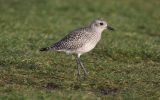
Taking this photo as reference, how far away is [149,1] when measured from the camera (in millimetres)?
25719

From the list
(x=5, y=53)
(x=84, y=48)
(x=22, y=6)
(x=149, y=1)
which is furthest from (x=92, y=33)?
(x=149, y=1)

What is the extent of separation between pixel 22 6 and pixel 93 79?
10926 mm

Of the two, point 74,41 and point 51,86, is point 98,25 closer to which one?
point 74,41

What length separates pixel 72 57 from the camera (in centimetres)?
1456

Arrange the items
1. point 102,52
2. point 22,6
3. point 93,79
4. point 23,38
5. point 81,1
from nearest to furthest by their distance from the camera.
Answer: point 93,79 → point 102,52 → point 23,38 → point 22,6 → point 81,1

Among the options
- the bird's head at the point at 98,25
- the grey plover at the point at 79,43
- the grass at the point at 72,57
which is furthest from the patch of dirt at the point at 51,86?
A: the bird's head at the point at 98,25

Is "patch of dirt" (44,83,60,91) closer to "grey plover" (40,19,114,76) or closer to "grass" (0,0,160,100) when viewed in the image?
"grass" (0,0,160,100)

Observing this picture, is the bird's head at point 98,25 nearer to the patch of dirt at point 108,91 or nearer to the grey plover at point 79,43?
the grey plover at point 79,43

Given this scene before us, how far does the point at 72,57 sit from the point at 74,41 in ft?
6.64

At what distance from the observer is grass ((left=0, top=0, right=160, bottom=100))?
11469 mm

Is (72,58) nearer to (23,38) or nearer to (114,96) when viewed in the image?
(23,38)

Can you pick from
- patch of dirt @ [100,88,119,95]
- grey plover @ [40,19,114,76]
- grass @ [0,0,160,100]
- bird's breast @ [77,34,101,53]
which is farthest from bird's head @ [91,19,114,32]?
patch of dirt @ [100,88,119,95]

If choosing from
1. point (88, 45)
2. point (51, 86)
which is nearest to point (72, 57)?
point (88, 45)

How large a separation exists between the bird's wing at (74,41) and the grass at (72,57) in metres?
0.57
